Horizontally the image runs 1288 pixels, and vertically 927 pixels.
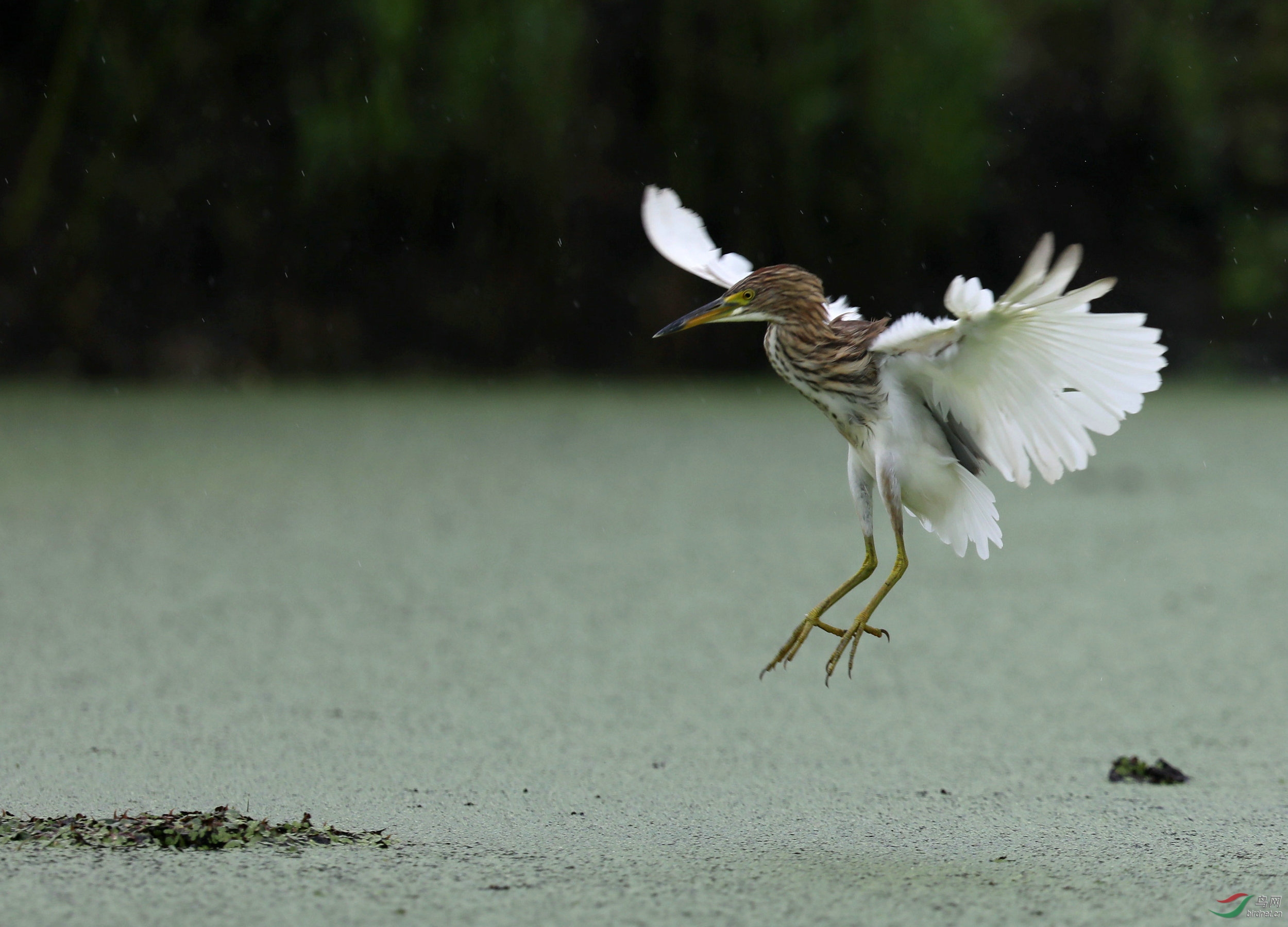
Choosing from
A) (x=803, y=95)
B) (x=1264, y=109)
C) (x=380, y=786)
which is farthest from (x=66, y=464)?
(x=1264, y=109)

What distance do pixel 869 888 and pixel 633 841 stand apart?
11.2 inches

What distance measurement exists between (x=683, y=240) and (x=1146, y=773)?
889 mm

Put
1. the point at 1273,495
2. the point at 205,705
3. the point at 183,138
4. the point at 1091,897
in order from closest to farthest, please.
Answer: the point at 1091,897 < the point at 205,705 < the point at 1273,495 < the point at 183,138

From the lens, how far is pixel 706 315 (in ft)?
4.74

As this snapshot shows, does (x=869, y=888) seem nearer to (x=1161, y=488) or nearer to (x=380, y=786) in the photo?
(x=380, y=786)

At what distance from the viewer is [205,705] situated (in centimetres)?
216

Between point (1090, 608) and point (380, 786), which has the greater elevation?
point (1090, 608)

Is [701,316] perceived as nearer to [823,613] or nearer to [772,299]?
[772,299]

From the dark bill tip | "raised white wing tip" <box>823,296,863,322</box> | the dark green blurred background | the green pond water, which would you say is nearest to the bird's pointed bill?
the dark bill tip

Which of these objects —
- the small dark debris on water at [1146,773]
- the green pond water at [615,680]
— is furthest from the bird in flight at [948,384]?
the small dark debris on water at [1146,773]

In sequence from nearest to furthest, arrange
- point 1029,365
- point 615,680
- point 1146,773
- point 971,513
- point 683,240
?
point 1029,365 < point 971,513 < point 683,240 < point 1146,773 < point 615,680

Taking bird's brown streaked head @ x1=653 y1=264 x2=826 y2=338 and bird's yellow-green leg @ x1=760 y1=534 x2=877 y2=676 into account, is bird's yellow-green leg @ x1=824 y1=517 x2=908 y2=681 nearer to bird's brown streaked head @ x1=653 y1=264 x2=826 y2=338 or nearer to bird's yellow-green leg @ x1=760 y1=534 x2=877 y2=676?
bird's yellow-green leg @ x1=760 y1=534 x2=877 y2=676

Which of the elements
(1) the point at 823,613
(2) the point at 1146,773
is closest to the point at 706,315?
(1) the point at 823,613

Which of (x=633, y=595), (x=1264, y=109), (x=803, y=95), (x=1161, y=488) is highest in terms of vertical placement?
(x=1264, y=109)
